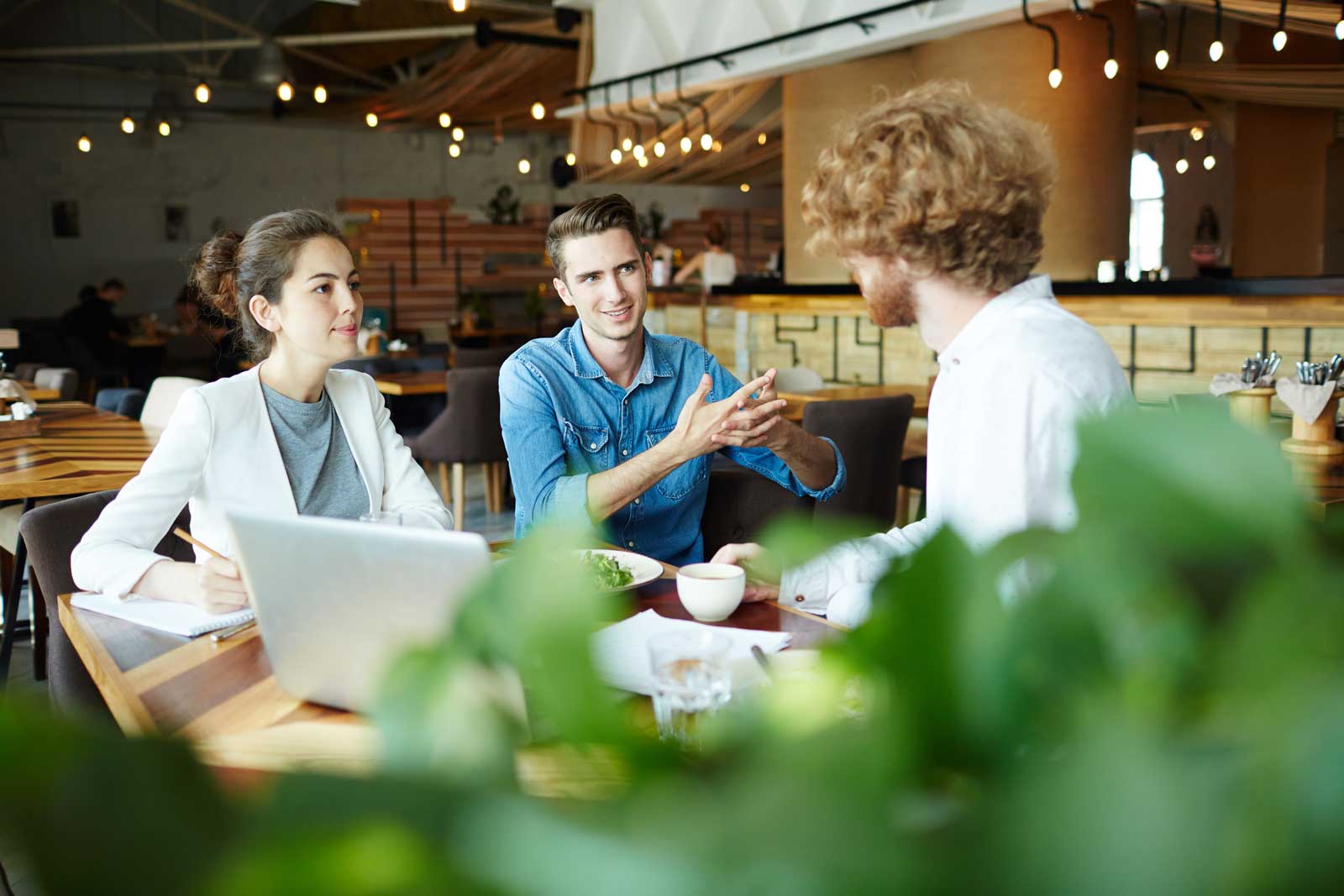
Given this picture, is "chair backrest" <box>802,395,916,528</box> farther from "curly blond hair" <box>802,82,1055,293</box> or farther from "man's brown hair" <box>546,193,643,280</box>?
"curly blond hair" <box>802,82,1055,293</box>

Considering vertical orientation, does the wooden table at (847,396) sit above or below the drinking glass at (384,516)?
above

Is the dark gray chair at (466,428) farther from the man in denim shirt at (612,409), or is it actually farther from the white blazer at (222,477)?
the white blazer at (222,477)

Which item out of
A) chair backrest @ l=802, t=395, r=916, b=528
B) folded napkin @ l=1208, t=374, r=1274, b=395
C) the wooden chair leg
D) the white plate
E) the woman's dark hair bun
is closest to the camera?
the white plate

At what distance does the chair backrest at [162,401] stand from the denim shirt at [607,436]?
2269 mm

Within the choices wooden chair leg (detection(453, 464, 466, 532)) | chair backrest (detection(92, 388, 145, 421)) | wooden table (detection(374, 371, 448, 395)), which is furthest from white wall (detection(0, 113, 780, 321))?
wooden chair leg (detection(453, 464, 466, 532))

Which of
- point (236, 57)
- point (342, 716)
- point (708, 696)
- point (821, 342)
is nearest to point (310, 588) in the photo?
point (342, 716)

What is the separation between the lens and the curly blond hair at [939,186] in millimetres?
1554

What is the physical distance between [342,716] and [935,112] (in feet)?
3.72

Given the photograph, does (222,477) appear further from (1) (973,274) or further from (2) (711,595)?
(1) (973,274)

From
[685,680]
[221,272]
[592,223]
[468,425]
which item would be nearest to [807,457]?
[592,223]

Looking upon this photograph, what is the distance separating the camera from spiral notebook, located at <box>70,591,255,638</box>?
1.66 metres

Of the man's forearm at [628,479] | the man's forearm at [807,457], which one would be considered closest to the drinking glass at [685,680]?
the man's forearm at [628,479]

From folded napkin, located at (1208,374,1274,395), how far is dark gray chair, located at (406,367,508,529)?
3.23m

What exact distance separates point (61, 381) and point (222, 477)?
16.1 ft
